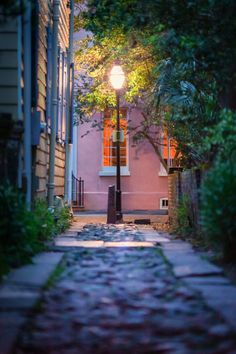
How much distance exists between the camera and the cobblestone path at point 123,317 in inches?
146

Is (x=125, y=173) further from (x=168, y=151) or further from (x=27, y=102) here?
(x=27, y=102)

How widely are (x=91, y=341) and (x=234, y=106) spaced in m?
6.38

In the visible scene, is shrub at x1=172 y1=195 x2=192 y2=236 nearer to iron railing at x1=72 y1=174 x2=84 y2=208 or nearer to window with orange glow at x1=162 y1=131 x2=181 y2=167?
window with orange glow at x1=162 y1=131 x2=181 y2=167

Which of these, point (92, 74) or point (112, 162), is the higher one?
point (92, 74)

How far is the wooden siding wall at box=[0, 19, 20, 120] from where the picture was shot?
8547mm

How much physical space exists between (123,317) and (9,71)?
202 inches

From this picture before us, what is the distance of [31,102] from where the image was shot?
9352 millimetres

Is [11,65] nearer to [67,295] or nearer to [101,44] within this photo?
[67,295]

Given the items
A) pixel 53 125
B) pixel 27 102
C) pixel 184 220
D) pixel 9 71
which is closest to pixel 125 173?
pixel 53 125

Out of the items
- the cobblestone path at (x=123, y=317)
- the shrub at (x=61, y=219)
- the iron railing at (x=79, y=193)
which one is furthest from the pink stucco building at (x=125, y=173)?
the cobblestone path at (x=123, y=317)

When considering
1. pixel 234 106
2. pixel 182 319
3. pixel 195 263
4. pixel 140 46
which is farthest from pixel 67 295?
pixel 140 46

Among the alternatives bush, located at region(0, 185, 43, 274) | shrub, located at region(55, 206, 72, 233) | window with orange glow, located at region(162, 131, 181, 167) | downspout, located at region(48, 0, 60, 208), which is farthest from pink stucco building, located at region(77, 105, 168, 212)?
bush, located at region(0, 185, 43, 274)

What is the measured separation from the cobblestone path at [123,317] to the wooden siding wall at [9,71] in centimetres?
310

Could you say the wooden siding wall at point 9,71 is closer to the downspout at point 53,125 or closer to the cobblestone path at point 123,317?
the downspout at point 53,125
